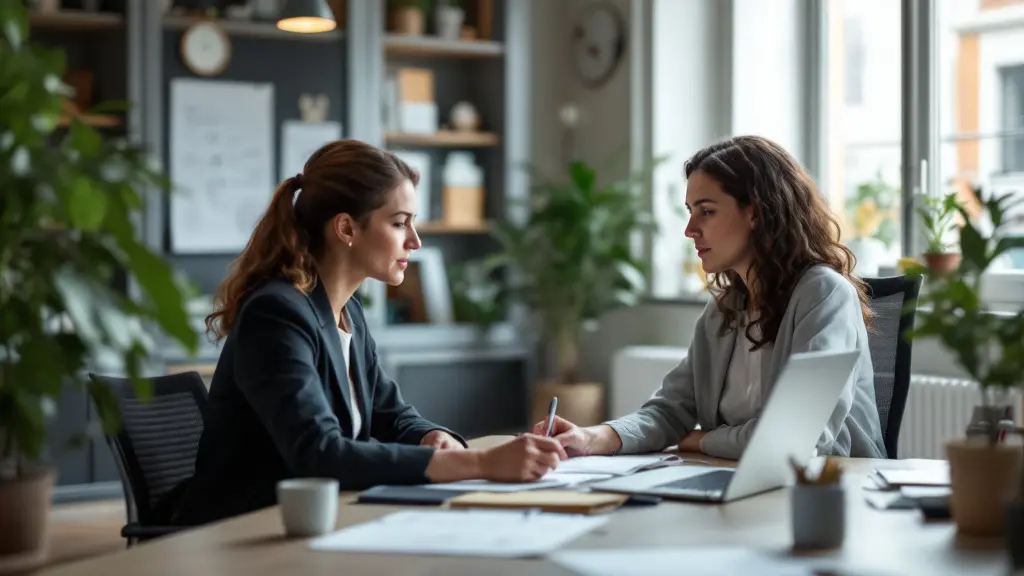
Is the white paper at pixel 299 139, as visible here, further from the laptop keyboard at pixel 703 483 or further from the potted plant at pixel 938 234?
the laptop keyboard at pixel 703 483

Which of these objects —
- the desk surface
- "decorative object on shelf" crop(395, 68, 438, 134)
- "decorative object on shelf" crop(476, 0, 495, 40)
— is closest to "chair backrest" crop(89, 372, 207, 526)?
the desk surface

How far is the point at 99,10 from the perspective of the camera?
16.3ft

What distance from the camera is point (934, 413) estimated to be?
4.01m

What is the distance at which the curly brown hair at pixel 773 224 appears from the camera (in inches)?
96.1

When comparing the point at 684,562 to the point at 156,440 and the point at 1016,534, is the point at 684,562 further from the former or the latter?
the point at 156,440

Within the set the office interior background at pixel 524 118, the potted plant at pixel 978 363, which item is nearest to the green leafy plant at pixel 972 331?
the potted plant at pixel 978 363

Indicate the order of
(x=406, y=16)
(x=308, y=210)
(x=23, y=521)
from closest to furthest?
1. (x=23, y=521)
2. (x=308, y=210)
3. (x=406, y=16)

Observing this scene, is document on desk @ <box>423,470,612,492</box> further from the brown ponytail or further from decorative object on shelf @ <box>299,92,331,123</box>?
decorative object on shelf @ <box>299,92,331,123</box>

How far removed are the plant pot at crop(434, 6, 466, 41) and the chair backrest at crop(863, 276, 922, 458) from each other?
323 cm

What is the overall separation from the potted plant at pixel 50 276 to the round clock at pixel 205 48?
12.8ft

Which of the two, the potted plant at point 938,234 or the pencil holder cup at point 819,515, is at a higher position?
the potted plant at point 938,234

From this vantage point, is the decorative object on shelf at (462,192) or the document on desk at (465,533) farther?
the decorative object on shelf at (462,192)

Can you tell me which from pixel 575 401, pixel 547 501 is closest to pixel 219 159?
pixel 575 401

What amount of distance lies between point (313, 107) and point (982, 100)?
8.50 ft
